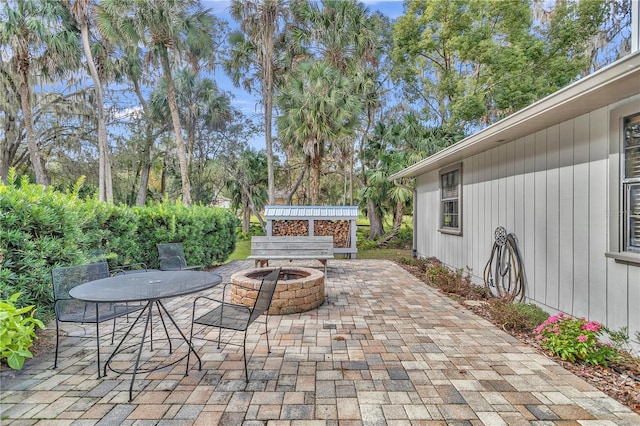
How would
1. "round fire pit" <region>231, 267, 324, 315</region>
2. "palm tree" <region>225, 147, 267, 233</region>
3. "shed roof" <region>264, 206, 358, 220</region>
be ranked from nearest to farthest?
1. "round fire pit" <region>231, 267, 324, 315</region>
2. "shed roof" <region>264, 206, 358, 220</region>
3. "palm tree" <region>225, 147, 267, 233</region>

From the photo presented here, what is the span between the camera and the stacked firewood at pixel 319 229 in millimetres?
9664

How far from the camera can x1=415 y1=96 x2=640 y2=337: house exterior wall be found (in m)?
3.08

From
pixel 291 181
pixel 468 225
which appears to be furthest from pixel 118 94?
pixel 468 225

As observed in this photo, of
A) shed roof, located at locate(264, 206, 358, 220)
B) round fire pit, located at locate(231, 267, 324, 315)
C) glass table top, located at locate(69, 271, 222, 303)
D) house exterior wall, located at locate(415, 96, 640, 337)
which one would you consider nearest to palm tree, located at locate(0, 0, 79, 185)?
shed roof, located at locate(264, 206, 358, 220)

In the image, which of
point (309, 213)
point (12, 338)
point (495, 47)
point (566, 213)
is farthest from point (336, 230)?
point (495, 47)

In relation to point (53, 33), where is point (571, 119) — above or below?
below

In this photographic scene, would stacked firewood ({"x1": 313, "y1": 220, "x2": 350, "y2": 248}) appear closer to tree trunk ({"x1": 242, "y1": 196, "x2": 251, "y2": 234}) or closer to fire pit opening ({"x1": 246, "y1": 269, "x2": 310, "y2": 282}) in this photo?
fire pit opening ({"x1": 246, "y1": 269, "x2": 310, "y2": 282})

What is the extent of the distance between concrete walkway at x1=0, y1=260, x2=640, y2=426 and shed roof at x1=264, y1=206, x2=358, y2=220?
238 inches

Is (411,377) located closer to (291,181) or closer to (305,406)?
(305,406)

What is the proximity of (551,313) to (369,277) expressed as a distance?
10.6 feet

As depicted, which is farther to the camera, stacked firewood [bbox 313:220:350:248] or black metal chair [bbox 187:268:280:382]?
stacked firewood [bbox 313:220:350:248]

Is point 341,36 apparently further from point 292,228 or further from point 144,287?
point 144,287

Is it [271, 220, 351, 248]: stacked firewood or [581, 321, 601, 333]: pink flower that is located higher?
[271, 220, 351, 248]: stacked firewood

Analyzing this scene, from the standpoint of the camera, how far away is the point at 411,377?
8.41ft
